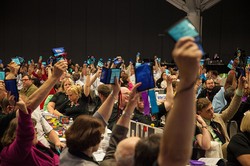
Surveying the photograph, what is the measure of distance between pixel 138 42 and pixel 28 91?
694 inches

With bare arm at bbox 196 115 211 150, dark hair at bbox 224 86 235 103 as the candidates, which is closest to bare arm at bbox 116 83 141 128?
bare arm at bbox 196 115 211 150

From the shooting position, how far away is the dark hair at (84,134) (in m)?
2.53

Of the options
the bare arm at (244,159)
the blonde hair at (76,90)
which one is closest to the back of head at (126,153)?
the bare arm at (244,159)

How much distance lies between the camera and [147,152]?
1593mm

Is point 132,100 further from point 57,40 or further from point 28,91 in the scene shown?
point 57,40

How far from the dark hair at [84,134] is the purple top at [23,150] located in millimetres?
272

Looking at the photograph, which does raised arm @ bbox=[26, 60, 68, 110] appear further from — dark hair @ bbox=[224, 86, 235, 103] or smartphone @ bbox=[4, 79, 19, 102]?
dark hair @ bbox=[224, 86, 235, 103]

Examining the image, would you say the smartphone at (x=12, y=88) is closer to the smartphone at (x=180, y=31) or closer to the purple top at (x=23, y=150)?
the purple top at (x=23, y=150)

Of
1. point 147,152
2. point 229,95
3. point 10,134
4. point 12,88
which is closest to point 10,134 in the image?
point 10,134

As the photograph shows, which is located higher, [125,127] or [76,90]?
[76,90]

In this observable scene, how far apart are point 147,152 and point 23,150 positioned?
1302 millimetres

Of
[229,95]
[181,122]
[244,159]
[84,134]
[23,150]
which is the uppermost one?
[181,122]

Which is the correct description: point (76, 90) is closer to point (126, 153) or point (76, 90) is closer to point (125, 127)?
point (125, 127)

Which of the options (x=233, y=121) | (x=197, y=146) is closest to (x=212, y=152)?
(x=197, y=146)
